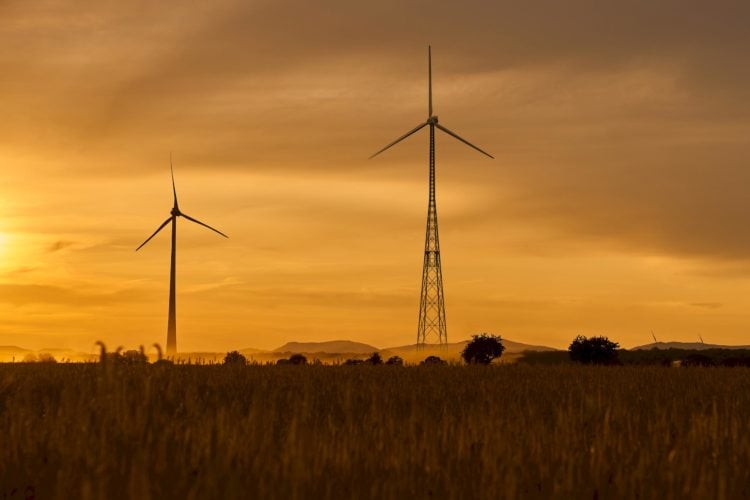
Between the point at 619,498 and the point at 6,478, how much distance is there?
5.09m

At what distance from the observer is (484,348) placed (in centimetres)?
6081

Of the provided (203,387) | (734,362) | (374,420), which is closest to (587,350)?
(734,362)

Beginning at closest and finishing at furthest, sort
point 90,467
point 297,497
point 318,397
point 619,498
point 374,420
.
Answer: point 297,497 < point 619,498 < point 90,467 < point 374,420 < point 318,397

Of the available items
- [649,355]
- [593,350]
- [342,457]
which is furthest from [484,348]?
[342,457]

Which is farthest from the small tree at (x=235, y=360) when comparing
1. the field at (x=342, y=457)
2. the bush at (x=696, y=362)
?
the bush at (x=696, y=362)

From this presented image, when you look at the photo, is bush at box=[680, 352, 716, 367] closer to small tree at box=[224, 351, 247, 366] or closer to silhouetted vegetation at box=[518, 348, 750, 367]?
silhouetted vegetation at box=[518, 348, 750, 367]

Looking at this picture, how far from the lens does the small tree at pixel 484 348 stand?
2375 inches

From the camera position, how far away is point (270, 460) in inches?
305

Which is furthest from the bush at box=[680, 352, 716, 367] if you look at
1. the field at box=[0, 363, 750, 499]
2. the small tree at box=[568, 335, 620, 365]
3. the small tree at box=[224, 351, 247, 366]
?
the field at box=[0, 363, 750, 499]

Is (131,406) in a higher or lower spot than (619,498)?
higher

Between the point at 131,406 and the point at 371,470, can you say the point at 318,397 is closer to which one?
the point at 131,406

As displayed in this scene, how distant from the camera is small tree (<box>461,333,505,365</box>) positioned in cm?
6031

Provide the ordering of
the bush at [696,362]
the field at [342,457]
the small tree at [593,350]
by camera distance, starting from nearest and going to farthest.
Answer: the field at [342,457]
the bush at [696,362]
the small tree at [593,350]

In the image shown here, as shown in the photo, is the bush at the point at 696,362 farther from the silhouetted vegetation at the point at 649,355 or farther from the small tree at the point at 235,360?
the small tree at the point at 235,360
